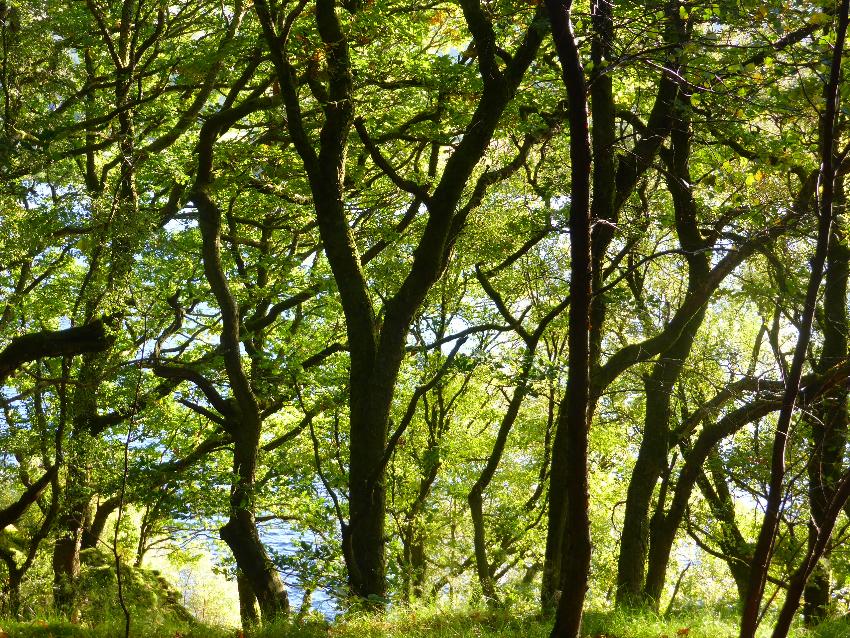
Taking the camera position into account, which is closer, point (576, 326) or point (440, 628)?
point (576, 326)

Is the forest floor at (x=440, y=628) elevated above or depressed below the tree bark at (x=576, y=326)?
below

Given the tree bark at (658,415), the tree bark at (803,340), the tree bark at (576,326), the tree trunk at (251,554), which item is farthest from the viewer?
the tree trunk at (251,554)

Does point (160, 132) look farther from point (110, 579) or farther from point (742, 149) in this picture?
point (742, 149)

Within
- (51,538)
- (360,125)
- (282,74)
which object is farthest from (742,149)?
(51,538)

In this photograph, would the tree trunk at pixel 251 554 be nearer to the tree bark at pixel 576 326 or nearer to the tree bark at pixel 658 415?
the tree bark at pixel 658 415

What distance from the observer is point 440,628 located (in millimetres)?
6035

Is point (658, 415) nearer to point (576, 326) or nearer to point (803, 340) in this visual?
point (576, 326)

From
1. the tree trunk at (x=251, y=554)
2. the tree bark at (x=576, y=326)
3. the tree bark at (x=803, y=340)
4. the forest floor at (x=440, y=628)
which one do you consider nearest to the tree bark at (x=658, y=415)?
the forest floor at (x=440, y=628)

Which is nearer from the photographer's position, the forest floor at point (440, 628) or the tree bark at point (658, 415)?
the forest floor at point (440, 628)

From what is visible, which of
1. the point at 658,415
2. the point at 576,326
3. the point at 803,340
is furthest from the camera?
the point at 658,415

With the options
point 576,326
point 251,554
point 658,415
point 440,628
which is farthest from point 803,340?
point 251,554

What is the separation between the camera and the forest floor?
5.82 metres

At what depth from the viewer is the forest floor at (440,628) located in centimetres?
582

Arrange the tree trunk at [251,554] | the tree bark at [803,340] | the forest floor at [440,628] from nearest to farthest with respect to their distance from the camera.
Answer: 1. the tree bark at [803,340]
2. the forest floor at [440,628]
3. the tree trunk at [251,554]
